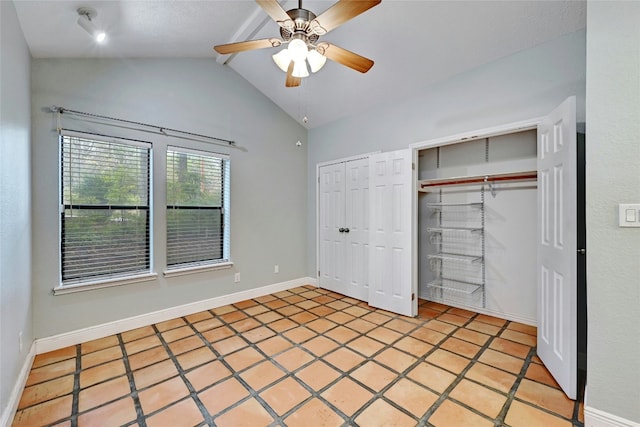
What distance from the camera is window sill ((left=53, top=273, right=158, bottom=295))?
272 cm

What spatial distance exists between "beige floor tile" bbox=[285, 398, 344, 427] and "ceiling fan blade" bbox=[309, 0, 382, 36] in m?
2.46

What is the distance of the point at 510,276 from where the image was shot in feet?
10.8

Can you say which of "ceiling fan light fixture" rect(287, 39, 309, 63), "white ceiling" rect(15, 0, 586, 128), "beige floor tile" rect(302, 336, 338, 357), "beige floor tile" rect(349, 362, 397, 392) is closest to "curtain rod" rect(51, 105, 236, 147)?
"white ceiling" rect(15, 0, 586, 128)

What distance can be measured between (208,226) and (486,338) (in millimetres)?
3532

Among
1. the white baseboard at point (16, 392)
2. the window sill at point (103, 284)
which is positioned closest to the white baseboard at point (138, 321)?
the white baseboard at point (16, 392)

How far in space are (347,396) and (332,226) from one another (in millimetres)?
2834

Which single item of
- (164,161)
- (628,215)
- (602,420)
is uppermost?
(164,161)

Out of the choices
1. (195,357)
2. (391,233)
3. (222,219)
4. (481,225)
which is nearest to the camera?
(195,357)

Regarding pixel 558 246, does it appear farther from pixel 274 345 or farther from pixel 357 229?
pixel 274 345

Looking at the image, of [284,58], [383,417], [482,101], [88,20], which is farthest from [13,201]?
[482,101]

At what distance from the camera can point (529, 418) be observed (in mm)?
1775

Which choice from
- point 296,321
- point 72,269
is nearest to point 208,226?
point 72,269

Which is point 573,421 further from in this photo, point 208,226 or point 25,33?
point 25,33

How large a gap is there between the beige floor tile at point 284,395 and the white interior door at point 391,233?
6.11ft
